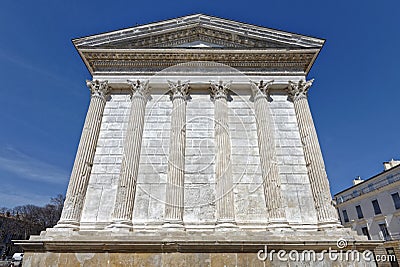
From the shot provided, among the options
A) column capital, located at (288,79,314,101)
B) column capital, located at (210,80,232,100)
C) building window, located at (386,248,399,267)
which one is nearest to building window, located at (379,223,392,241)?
building window, located at (386,248,399,267)

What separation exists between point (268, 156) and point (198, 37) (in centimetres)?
711

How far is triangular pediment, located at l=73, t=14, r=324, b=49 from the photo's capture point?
39.5ft

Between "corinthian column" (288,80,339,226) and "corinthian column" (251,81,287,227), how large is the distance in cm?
128

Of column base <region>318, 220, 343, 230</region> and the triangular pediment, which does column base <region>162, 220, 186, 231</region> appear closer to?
column base <region>318, 220, 343, 230</region>

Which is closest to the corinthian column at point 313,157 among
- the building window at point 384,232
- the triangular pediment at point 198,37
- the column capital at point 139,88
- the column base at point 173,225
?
the triangular pediment at point 198,37

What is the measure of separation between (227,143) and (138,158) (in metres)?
3.76

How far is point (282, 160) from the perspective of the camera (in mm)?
10289

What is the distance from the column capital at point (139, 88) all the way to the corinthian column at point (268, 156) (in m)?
4.98

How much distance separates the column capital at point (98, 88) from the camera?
37.1 feet

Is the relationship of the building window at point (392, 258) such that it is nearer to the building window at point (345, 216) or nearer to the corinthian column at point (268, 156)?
the building window at point (345, 216)

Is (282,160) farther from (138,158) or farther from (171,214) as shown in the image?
(138,158)

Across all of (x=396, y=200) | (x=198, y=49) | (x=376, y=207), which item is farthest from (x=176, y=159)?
(x=376, y=207)

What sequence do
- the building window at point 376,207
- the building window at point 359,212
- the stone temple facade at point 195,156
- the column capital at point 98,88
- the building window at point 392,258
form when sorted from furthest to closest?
the building window at point 359,212 < the building window at point 376,207 < the building window at point 392,258 < the column capital at point 98,88 < the stone temple facade at point 195,156

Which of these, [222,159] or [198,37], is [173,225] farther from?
[198,37]
